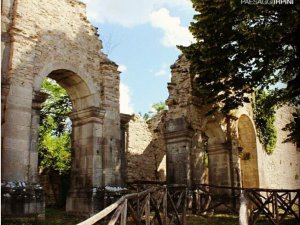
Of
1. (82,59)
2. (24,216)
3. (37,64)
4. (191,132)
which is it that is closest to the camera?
(24,216)

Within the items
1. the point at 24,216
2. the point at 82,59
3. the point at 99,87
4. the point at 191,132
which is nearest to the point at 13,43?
the point at 82,59

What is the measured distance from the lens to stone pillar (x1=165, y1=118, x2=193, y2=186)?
490 inches

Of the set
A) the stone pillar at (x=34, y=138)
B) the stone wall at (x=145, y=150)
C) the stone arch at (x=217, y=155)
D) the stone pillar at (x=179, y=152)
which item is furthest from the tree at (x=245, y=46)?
the stone wall at (x=145, y=150)

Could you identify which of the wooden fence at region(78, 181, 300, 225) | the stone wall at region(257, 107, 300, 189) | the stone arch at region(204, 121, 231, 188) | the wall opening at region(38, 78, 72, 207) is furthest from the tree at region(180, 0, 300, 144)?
the stone wall at region(257, 107, 300, 189)

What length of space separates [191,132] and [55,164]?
22.2ft

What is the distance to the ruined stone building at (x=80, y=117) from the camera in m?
8.43

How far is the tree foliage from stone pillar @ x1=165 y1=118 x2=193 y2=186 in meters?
4.12

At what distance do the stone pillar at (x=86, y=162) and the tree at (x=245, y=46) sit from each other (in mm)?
3576

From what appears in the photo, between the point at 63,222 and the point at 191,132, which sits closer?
the point at 63,222

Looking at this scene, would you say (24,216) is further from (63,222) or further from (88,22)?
(88,22)

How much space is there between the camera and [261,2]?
26.1 feet

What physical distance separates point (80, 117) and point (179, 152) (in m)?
3.94

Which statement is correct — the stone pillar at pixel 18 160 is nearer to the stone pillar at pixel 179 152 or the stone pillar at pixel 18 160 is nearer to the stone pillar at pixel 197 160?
the stone pillar at pixel 179 152

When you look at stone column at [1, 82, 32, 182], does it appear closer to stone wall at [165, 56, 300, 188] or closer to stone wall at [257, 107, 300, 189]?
stone wall at [165, 56, 300, 188]
